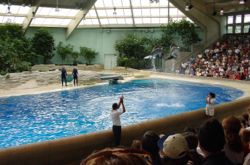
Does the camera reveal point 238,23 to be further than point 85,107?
Yes

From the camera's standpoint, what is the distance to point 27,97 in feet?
58.9

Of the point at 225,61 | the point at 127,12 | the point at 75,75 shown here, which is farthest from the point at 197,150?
the point at 127,12

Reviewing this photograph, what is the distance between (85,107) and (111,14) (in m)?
20.7

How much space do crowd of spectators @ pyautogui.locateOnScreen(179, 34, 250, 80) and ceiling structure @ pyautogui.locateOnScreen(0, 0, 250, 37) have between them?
306 centimetres

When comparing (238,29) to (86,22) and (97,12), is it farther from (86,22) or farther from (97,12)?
(86,22)

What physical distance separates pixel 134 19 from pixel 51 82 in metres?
14.5

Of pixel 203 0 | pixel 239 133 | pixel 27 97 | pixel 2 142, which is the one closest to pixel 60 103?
pixel 27 97

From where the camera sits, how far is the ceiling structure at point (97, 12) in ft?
95.2

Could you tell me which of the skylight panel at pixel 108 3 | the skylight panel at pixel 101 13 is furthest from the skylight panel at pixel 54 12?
the skylight panel at pixel 108 3

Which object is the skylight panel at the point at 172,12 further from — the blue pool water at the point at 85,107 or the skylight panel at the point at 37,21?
the skylight panel at the point at 37,21

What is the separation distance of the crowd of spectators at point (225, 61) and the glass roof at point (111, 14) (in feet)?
19.4

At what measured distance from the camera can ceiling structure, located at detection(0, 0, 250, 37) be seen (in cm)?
2902

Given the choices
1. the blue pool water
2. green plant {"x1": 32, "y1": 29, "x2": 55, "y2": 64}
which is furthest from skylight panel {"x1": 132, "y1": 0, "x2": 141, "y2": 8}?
the blue pool water

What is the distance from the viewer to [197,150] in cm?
319
